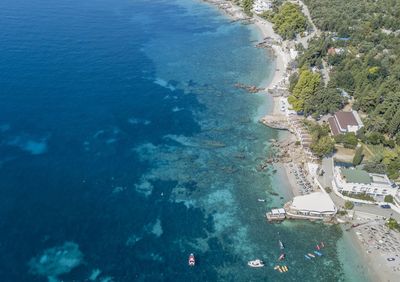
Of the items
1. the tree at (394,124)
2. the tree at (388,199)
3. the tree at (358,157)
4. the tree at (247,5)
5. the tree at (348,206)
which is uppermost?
the tree at (247,5)

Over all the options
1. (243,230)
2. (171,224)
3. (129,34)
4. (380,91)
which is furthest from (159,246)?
(129,34)

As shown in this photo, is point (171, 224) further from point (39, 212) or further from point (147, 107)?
point (147, 107)

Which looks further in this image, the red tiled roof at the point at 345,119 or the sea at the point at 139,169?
the red tiled roof at the point at 345,119

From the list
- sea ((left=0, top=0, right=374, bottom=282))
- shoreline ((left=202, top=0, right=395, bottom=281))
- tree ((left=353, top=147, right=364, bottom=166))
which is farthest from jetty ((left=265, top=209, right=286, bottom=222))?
tree ((left=353, top=147, right=364, bottom=166))

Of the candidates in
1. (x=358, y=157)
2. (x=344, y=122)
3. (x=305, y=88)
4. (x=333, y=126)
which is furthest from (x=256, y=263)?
(x=305, y=88)

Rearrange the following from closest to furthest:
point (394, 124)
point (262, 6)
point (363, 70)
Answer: point (394, 124) < point (363, 70) < point (262, 6)

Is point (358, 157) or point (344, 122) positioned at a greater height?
point (344, 122)

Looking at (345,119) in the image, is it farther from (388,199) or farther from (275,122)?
(388,199)

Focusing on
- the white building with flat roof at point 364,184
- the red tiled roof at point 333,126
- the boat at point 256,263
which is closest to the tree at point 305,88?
the red tiled roof at point 333,126

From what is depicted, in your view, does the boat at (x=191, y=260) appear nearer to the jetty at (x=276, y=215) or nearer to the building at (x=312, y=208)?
the jetty at (x=276, y=215)
